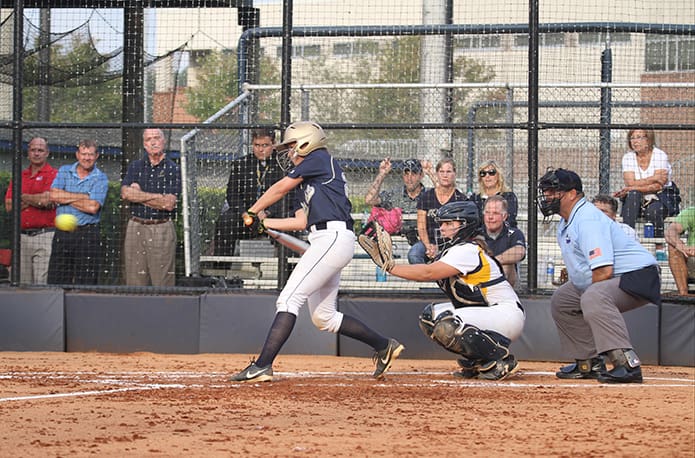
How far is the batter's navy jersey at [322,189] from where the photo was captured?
24.5 ft

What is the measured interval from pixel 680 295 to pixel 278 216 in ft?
12.0

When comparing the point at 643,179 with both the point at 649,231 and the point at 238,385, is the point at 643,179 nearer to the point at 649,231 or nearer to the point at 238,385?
the point at 649,231

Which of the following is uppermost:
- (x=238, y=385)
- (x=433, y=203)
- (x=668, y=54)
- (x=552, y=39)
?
(x=552, y=39)

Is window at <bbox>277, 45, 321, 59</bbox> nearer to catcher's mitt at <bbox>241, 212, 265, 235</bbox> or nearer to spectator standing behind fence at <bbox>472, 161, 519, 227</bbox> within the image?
spectator standing behind fence at <bbox>472, 161, 519, 227</bbox>

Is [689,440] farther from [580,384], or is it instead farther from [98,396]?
[98,396]

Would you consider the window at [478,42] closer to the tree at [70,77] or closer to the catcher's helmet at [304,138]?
the tree at [70,77]

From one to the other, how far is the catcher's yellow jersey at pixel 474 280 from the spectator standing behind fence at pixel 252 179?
256cm

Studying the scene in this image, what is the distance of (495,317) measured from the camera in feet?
25.1

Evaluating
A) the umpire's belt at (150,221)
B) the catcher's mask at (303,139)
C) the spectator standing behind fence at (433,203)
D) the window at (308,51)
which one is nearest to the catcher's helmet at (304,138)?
the catcher's mask at (303,139)

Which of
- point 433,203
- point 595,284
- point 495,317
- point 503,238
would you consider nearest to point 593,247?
point 595,284

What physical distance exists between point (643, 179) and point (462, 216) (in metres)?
2.95

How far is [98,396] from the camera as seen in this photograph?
662 cm

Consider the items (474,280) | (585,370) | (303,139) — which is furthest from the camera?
(585,370)

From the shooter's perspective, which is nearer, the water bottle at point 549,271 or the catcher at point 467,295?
the catcher at point 467,295
